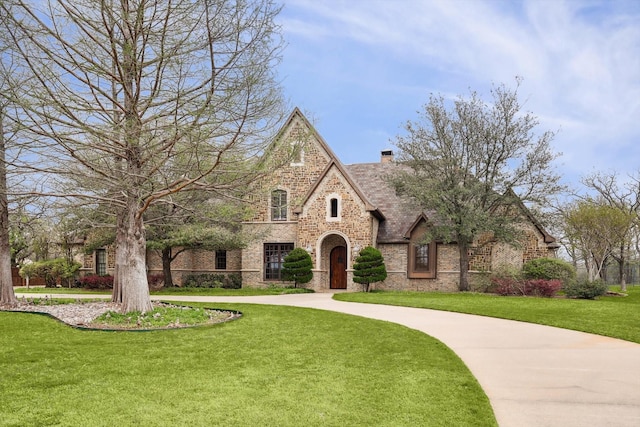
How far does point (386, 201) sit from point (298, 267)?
699 centimetres

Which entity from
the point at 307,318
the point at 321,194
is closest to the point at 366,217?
the point at 321,194

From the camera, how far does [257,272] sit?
26.6 metres

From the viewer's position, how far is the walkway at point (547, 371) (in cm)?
513

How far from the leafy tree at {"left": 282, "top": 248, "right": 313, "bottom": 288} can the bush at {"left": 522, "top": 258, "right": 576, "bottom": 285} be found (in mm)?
10325

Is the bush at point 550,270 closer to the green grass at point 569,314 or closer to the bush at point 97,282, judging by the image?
the green grass at point 569,314

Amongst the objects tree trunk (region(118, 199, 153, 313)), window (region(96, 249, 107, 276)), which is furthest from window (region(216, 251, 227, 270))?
tree trunk (region(118, 199, 153, 313))

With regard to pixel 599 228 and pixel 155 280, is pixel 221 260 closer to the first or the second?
pixel 155 280

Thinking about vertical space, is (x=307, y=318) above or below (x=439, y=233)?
below

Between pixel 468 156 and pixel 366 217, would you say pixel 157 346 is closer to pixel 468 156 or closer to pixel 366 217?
pixel 366 217

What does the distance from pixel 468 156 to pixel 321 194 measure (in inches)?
294

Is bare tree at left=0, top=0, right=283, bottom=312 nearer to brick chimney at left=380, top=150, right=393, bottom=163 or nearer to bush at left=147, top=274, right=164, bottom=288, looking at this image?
bush at left=147, top=274, right=164, bottom=288

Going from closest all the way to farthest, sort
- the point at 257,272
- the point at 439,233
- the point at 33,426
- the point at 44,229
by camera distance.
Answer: the point at 33,426, the point at 44,229, the point at 439,233, the point at 257,272

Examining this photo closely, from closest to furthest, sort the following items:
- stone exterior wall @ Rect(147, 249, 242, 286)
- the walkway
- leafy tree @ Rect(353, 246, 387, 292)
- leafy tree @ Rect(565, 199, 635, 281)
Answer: the walkway
leafy tree @ Rect(353, 246, 387, 292)
leafy tree @ Rect(565, 199, 635, 281)
stone exterior wall @ Rect(147, 249, 242, 286)

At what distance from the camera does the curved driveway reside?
16.8 feet
